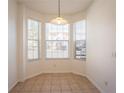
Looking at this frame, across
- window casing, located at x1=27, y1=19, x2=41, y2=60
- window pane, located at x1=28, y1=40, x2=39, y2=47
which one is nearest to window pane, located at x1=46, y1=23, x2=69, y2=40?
window casing, located at x1=27, y1=19, x2=41, y2=60

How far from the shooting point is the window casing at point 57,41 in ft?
27.4

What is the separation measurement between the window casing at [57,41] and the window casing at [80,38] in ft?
1.90

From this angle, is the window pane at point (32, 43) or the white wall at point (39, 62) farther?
the window pane at point (32, 43)

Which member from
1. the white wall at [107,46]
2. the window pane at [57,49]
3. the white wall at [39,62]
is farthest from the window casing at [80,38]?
the white wall at [107,46]

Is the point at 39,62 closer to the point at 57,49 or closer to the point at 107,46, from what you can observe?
the point at 57,49

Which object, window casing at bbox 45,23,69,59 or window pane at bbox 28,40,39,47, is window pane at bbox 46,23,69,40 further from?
window pane at bbox 28,40,39,47

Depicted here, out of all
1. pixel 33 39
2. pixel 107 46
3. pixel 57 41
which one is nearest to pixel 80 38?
pixel 57 41

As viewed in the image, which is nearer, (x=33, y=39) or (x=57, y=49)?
(x=33, y=39)

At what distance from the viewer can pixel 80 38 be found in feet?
25.3

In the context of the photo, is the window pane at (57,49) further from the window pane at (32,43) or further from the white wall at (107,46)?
the white wall at (107,46)

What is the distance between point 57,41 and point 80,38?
51.3 inches

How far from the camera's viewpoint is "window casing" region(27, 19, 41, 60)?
6999 mm

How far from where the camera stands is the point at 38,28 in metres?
7.93

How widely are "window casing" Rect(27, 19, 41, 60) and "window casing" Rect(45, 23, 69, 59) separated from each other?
63 cm
